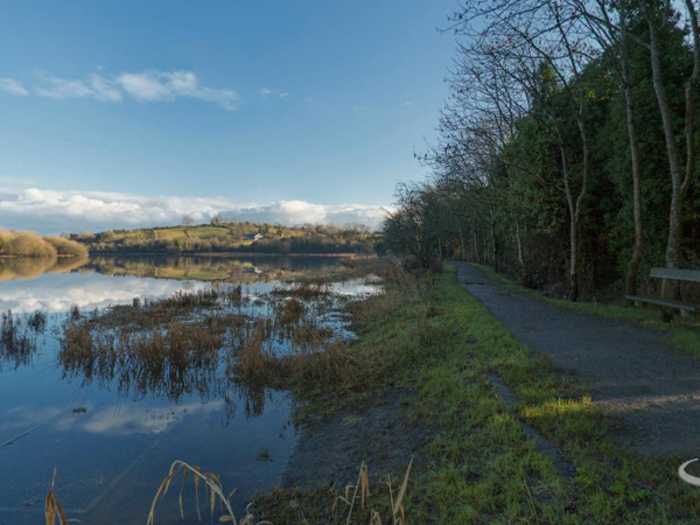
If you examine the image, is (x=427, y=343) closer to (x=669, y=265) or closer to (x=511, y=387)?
(x=511, y=387)

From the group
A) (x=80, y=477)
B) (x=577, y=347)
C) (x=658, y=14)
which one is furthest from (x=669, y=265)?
(x=80, y=477)

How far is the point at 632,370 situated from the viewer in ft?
17.7

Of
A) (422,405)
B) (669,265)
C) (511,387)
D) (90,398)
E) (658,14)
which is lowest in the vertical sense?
(90,398)

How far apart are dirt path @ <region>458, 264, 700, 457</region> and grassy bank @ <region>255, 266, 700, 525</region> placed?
1.00ft

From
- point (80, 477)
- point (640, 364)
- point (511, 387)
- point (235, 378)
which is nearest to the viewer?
point (80, 477)

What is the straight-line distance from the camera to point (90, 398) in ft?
24.2

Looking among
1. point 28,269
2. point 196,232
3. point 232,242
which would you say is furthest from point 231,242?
point 28,269

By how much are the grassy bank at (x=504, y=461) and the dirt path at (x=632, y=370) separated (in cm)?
30

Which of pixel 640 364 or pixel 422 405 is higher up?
pixel 640 364

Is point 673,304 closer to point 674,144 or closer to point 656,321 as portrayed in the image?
point 656,321

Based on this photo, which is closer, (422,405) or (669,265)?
(422,405)

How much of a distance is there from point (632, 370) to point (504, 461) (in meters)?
3.30

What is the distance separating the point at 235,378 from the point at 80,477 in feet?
11.2

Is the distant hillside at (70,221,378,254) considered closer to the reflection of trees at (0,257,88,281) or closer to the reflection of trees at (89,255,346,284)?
the reflection of trees at (89,255,346,284)
